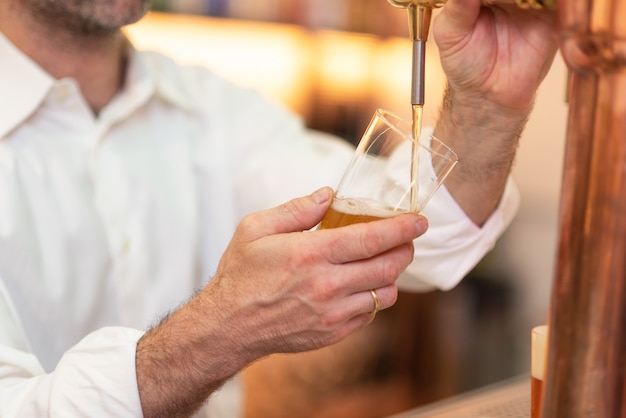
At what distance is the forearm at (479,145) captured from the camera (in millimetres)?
1084

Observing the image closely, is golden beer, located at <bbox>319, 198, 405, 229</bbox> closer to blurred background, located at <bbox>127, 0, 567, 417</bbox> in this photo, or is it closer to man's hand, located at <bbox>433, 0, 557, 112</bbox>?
man's hand, located at <bbox>433, 0, 557, 112</bbox>

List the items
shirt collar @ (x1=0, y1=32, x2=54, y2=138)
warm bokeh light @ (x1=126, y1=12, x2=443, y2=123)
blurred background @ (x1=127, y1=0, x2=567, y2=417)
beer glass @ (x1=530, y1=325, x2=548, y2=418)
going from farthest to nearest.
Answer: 1. blurred background @ (x1=127, y1=0, x2=567, y2=417)
2. warm bokeh light @ (x1=126, y1=12, x2=443, y2=123)
3. shirt collar @ (x1=0, y1=32, x2=54, y2=138)
4. beer glass @ (x1=530, y1=325, x2=548, y2=418)

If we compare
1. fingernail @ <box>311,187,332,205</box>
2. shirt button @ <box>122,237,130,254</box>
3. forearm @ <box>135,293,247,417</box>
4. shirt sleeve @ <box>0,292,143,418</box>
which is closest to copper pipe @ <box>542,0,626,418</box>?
fingernail @ <box>311,187,332,205</box>

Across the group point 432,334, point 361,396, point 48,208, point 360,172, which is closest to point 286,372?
point 361,396

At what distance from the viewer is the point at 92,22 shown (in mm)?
1495

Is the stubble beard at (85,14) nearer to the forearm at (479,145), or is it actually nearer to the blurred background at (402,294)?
the forearm at (479,145)

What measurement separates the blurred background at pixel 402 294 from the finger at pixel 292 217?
2.07 m

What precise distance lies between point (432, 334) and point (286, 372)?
680 millimetres

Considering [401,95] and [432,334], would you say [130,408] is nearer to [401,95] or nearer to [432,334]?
[432,334]

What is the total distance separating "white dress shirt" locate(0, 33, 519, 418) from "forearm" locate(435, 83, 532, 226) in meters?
0.03

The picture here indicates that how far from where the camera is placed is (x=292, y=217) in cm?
88

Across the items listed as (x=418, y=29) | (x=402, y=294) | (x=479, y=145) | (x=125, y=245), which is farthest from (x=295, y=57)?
(x=418, y=29)

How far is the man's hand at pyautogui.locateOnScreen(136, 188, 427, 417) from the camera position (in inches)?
32.9

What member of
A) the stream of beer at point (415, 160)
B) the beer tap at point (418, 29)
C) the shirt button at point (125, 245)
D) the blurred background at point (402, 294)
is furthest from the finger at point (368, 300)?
the blurred background at point (402, 294)
